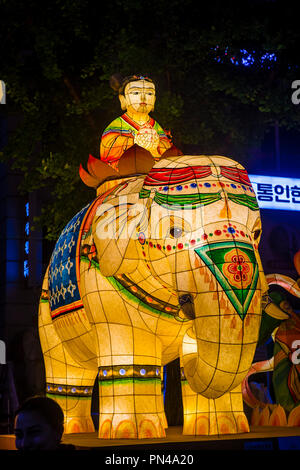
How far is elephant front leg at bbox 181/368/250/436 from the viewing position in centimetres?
509

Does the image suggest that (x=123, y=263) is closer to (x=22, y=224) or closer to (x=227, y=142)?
(x=227, y=142)

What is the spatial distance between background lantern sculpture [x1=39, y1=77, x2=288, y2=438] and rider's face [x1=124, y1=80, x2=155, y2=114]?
63 centimetres

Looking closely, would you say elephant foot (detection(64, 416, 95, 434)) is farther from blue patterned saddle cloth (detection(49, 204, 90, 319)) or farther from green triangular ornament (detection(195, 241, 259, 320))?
green triangular ornament (detection(195, 241, 259, 320))

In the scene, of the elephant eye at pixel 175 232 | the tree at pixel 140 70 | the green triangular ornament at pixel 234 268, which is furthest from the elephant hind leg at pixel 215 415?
the tree at pixel 140 70

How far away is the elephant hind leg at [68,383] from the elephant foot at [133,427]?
1.04m

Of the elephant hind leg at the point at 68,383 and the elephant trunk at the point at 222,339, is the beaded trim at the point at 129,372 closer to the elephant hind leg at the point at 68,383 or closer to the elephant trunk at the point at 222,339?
the elephant trunk at the point at 222,339

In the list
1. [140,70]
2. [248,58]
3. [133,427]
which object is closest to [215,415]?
[133,427]

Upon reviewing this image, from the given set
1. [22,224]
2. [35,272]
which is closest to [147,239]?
[35,272]

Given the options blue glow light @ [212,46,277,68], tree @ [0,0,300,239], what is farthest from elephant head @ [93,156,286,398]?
blue glow light @ [212,46,277,68]

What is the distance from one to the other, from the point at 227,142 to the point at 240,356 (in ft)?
19.1

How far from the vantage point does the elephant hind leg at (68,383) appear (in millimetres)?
5938

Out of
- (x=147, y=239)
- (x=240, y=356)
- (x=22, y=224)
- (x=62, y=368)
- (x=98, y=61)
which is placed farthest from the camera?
(x=22, y=224)

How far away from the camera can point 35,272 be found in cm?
1405
